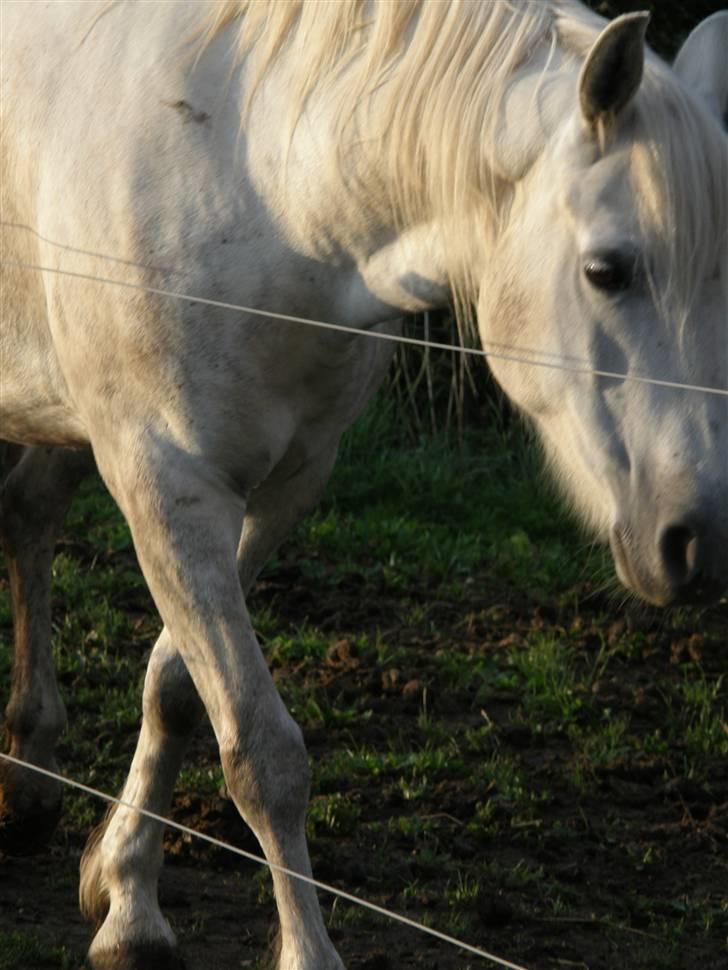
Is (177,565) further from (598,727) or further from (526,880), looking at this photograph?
(598,727)

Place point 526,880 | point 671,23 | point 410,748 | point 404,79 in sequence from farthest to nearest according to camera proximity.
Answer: point 671,23 < point 410,748 < point 526,880 < point 404,79

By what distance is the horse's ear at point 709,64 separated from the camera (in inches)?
114

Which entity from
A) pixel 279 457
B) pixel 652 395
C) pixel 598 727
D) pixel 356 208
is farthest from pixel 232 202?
pixel 598 727

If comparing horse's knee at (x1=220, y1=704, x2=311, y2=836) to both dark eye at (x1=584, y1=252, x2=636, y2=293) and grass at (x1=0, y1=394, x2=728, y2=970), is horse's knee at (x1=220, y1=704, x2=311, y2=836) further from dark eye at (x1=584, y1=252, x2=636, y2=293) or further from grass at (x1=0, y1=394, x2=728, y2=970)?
dark eye at (x1=584, y1=252, x2=636, y2=293)

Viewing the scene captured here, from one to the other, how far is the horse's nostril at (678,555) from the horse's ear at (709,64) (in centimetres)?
78

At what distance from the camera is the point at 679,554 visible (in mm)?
2664

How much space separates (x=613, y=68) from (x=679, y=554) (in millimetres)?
808

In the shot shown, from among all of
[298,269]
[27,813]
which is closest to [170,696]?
[27,813]

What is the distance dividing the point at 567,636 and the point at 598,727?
2.39 feet

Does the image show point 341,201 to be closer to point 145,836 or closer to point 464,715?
point 145,836

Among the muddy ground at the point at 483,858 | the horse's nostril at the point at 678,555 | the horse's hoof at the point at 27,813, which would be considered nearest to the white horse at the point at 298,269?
the horse's nostril at the point at 678,555

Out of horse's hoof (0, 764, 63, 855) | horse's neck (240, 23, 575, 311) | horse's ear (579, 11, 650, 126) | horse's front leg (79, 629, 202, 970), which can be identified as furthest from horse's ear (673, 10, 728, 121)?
horse's hoof (0, 764, 63, 855)

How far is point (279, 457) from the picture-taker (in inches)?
129

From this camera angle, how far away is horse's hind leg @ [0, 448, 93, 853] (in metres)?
4.08
